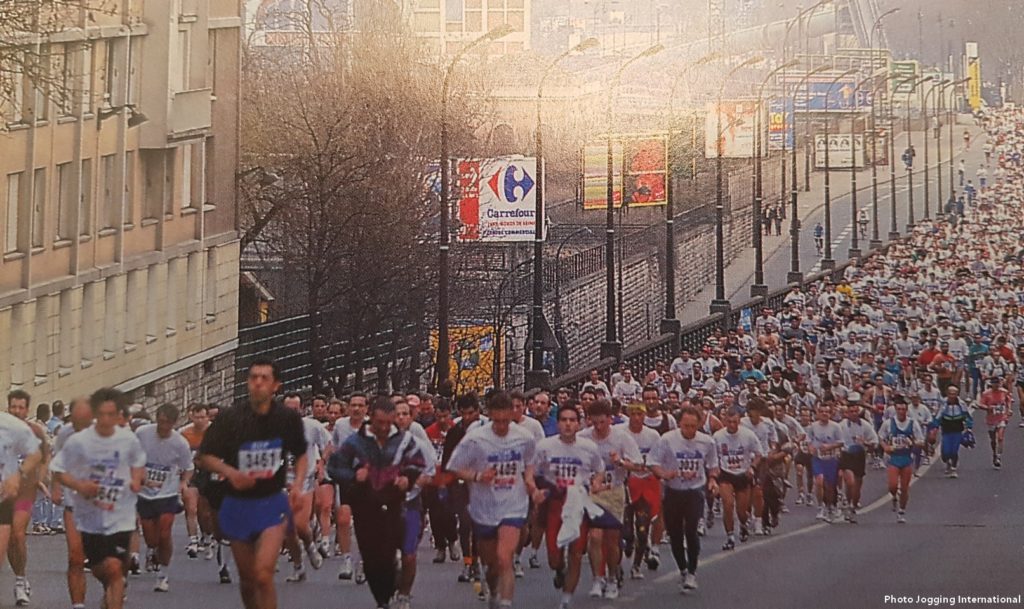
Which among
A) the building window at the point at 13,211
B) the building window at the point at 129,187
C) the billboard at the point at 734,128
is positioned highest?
the billboard at the point at 734,128

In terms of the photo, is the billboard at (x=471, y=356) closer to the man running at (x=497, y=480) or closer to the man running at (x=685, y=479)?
the man running at (x=685, y=479)

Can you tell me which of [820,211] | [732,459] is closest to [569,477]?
[732,459]

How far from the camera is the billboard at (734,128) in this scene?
6200 cm

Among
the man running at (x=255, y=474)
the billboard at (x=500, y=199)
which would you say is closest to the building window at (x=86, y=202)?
the billboard at (x=500, y=199)

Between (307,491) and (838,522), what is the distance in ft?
29.6

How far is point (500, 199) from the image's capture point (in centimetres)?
4650

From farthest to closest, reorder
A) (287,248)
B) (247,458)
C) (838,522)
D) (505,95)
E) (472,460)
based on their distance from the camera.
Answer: (505,95), (287,248), (838,522), (472,460), (247,458)

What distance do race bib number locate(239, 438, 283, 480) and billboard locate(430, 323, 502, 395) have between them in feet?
103

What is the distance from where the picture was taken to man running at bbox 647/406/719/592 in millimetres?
16719

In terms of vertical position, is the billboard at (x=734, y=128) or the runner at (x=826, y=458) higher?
the billboard at (x=734, y=128)

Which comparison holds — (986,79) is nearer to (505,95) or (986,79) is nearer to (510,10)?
(510,10)

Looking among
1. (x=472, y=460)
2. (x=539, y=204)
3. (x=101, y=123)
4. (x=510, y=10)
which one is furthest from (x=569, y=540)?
(x=510, y=10)

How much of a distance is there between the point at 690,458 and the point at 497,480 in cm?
323

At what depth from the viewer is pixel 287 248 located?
47.2 m
